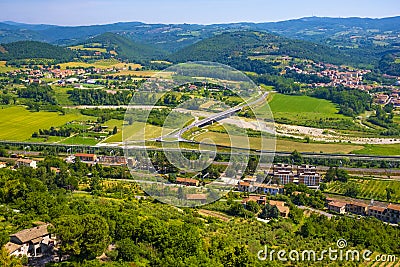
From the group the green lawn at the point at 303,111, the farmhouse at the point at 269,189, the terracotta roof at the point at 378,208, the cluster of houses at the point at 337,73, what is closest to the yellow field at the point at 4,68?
the green lawn at the point at 303,111

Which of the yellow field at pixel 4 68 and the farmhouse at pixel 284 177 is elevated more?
the yellow field at pixel 4 68

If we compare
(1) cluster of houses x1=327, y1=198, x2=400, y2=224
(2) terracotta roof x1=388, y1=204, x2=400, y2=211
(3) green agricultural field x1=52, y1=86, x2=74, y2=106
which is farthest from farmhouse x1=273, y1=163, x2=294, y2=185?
(3) green agricultural field x1=52, y1=86, x2=74, y2=106

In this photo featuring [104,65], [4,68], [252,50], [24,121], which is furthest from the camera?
[252,50]

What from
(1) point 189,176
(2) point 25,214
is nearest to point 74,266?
(2) point 25,214

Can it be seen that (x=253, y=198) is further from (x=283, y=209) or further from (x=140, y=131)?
(x=140, y=131)

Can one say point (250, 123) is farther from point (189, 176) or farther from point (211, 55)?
point (211, 55)

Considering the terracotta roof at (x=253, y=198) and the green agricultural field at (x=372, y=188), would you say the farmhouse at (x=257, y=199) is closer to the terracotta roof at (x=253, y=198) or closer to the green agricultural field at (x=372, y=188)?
the terracotta roof at (x=253, y=198)

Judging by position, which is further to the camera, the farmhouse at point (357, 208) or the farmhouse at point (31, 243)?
the farmhouse at point (357, 208)

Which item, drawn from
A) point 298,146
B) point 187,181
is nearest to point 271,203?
point 187,181
